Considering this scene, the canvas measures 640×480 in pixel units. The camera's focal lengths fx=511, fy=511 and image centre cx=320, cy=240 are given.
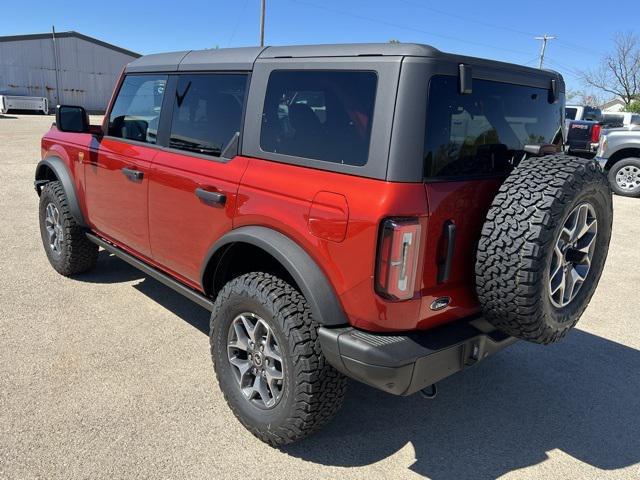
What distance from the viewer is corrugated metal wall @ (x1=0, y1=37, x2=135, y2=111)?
3384 centimetres

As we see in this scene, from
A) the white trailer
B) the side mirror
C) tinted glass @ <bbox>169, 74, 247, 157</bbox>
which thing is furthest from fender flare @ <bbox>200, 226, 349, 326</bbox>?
the white trailer

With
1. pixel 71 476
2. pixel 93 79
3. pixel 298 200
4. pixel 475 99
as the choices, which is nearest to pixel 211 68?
pixel 298 200

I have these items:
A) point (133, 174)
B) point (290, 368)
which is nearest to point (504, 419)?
point (290, 368)

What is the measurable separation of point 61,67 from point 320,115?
40048 mm

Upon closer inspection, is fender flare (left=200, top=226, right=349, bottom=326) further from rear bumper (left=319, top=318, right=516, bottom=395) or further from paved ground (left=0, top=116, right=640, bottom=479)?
paved ground (left=0, top=116, right=640, bottom=479)

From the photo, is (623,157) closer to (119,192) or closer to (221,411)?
(119,192)

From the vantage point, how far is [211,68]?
2998 millimetres

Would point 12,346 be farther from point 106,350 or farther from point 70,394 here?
point 70,394

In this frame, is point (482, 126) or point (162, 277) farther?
point (162, 277)

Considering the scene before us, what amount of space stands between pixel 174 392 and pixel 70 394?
57cm

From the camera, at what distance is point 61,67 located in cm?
3609

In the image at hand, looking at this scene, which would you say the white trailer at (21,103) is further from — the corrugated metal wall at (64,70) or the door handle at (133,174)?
the door handle at (133,174)

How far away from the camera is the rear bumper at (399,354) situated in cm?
208

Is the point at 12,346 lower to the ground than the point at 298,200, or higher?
lower
